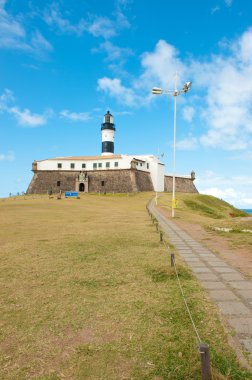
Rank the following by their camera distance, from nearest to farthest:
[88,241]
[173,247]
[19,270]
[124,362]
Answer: [124,362] < [19,270] < [173,247] < [88,241]

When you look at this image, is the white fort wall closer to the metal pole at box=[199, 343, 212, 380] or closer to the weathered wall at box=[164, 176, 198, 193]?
the weathered wall at box=[164, 176, 198, 193]

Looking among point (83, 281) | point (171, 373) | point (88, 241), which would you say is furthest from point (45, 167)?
point (171, 373)

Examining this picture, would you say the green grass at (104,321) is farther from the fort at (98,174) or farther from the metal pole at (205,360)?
the fort at (98,174)

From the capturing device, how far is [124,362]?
14.2ft

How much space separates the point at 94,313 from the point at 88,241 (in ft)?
25.9

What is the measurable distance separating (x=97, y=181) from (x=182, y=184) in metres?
23.5

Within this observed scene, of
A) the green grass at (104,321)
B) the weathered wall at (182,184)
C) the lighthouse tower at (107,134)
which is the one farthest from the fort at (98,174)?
the green grass at (104,321)

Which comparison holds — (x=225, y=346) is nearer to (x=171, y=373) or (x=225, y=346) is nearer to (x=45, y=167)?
(x=171, y=373)

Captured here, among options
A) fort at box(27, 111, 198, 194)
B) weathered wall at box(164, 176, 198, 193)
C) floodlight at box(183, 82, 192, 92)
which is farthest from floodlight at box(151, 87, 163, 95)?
weathered wall at box(164, 176, 198, 193)

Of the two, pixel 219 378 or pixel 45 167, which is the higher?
pixel 45 167

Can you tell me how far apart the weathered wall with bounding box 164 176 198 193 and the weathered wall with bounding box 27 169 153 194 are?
6.94m

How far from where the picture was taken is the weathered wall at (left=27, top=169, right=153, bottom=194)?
65250mm

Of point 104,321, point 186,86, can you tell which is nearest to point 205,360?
point 104,321

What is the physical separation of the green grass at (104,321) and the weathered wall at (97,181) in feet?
180
